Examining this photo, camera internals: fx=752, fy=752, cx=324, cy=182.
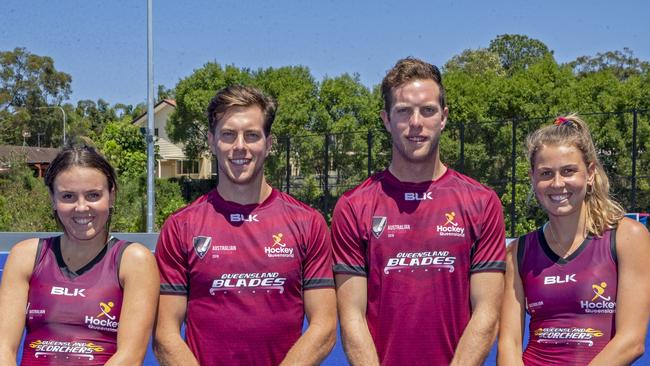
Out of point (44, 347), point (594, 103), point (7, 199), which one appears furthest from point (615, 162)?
point (44, 347)

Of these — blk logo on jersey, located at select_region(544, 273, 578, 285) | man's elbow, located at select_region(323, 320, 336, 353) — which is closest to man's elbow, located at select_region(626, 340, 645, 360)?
blk logo on jersey, located at select_region(544, 273, 578, 285)

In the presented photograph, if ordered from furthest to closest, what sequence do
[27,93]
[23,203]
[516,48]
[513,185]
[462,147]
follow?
[516,48] < [27,93] < [23,203] < [462,147] < [513,185]

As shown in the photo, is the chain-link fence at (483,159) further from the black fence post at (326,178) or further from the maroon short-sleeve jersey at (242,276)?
the maroon short-sleeve jersey at (242,276)

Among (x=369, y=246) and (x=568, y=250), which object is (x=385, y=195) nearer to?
(x=369, y=246)

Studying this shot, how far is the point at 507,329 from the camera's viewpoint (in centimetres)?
357

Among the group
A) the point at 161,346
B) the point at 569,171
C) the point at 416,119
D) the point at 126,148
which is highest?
the point at 126,148

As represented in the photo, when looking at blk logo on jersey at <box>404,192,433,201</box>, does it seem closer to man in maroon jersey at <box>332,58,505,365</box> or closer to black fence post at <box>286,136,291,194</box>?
man in maroon jersey at <box>332,58,505,365</box>

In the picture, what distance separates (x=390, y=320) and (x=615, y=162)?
1658 cm

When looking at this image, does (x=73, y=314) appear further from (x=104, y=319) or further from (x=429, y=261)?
(x=429, y=261)

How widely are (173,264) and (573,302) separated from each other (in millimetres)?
1859

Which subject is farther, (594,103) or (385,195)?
(594,103)

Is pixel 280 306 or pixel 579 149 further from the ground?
pixel 579 149

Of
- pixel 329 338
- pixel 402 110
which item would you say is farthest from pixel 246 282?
pixel 402 110

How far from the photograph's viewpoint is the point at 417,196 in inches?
142
